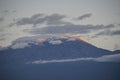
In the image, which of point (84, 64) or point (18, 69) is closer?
point (18, 69)

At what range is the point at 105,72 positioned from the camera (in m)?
10.8

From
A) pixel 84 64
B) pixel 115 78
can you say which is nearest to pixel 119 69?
pixel 115 78

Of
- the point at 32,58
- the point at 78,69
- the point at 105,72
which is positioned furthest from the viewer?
the point at 78,69

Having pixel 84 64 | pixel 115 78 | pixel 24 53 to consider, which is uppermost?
pixel 24 53

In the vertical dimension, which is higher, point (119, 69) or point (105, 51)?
point (105, 51)

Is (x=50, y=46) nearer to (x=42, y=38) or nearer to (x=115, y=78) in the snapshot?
(x=42, y=38)

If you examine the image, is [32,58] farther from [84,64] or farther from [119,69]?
[119,69]

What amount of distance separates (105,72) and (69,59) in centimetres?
176

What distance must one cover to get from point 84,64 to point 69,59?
1.35m

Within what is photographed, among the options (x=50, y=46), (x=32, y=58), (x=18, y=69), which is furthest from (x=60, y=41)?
(x=18, y=69)

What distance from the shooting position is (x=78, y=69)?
1218cm

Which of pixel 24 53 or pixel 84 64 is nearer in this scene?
pixel 24 53

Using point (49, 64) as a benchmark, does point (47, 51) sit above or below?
above

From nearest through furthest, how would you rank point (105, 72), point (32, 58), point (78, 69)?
point (32, 58)
point (105, 72)
point (78, 69)
